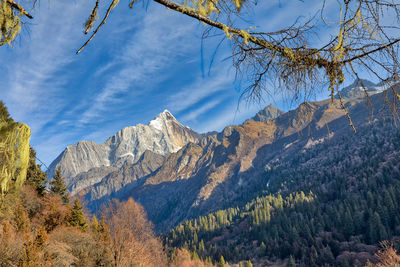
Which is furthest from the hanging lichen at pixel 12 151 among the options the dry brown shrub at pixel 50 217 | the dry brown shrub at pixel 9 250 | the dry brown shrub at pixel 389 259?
the dry brown shrub at pixel 389 259

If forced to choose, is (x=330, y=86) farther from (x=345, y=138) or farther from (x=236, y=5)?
(x=345, y=138)

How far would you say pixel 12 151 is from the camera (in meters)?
2.47

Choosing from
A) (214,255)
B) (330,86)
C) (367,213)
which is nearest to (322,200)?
(367,213)

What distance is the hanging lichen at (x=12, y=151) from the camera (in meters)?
2.42

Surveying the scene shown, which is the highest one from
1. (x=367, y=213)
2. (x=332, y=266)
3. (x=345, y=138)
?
(x=345, y=138)

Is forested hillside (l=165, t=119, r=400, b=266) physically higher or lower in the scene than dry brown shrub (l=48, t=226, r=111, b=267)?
lower

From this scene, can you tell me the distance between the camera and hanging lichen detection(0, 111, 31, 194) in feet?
7.95

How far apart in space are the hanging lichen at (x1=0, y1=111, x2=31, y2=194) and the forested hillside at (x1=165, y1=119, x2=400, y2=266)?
3410cm

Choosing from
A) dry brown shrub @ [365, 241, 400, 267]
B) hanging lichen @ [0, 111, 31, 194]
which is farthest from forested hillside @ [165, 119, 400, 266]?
hanging lichen @ [0, 111, 31, 194]

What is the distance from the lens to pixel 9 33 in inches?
84.5

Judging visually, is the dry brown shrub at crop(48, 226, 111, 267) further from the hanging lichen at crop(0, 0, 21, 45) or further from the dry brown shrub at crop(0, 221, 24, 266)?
the hanging lichen at crop(0, 0, 21, 45)

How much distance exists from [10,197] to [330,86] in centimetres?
2111

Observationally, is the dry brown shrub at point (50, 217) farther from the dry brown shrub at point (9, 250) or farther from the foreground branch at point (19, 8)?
the foreground branch at point (19, 8)

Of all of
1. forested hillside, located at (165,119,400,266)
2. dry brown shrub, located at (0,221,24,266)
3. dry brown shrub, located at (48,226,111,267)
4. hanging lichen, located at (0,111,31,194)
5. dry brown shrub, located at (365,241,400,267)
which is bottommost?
forested hillside, located at (165,119,400,266)
